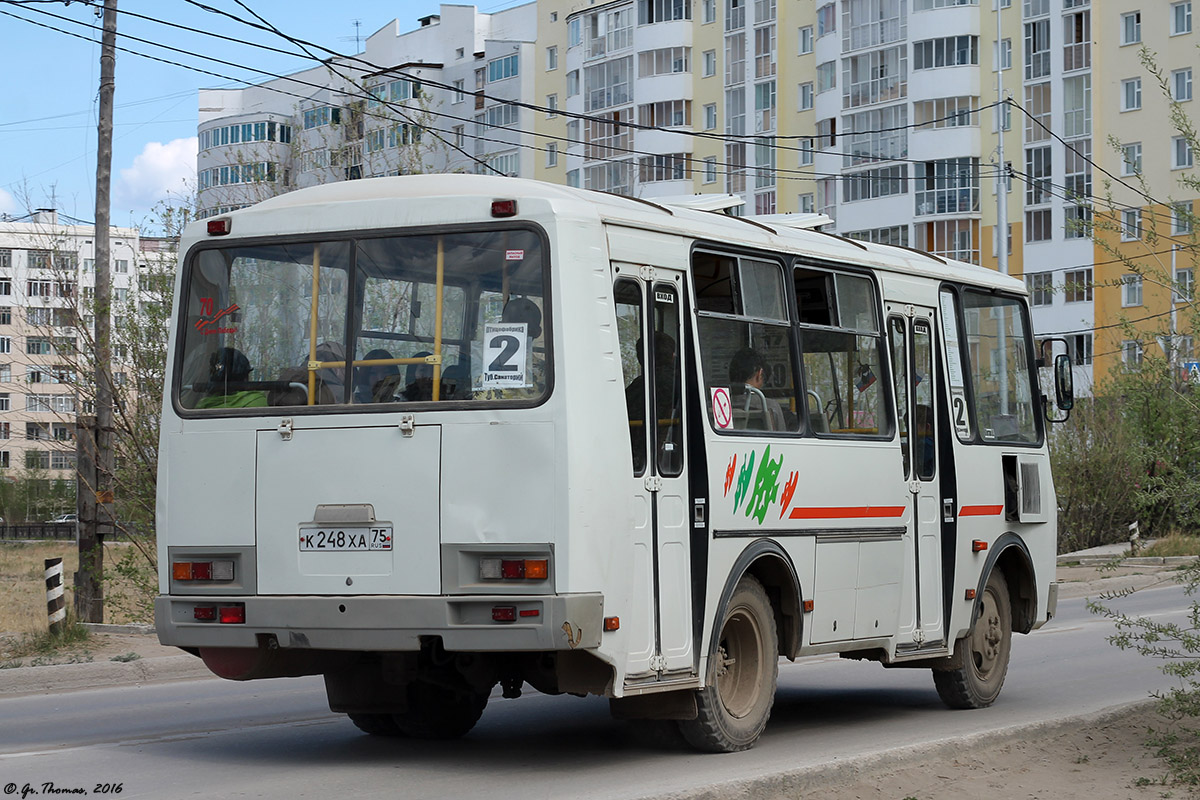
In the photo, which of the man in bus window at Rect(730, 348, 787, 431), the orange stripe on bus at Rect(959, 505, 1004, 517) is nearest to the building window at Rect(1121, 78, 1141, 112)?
the orange stripe on bus at Rect(959, 505, 1004, 517)

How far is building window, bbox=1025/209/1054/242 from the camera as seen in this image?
2714 inches

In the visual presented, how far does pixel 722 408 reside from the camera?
1026cm

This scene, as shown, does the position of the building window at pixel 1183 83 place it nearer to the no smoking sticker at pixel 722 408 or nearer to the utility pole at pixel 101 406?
the utility pole at pixel 101 406

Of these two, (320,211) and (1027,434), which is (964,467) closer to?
(1027,434)

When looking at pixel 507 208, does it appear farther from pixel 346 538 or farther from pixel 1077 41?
pixel 1077 41

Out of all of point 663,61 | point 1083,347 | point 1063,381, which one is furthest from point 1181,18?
point 1063,381

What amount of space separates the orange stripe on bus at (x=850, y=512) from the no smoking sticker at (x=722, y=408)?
87cm

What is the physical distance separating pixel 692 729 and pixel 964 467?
3.78 m

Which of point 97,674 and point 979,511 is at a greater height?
point 979,511

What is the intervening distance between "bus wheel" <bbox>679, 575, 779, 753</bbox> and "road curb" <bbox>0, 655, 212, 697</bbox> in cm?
692

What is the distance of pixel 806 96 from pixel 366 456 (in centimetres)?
7006

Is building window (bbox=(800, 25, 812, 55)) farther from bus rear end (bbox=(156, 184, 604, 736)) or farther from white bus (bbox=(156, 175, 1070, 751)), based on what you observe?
bus rear end (bbox=(156, 184, 604, 736))

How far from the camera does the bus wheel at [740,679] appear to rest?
10.1 metres

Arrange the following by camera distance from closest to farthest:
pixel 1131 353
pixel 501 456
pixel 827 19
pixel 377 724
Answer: pixel 501 456, pixel 377 724, pixel 1131 353, pixel 827 19
